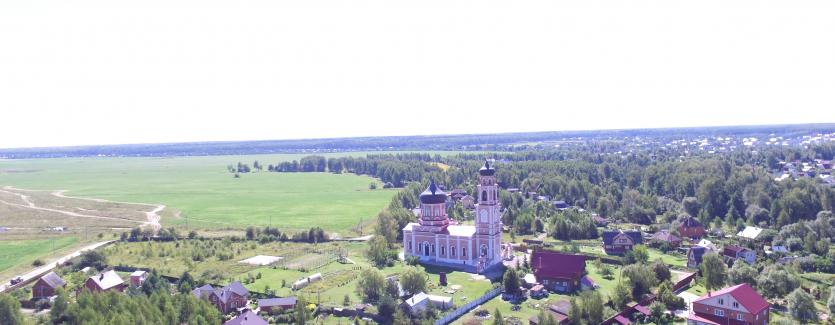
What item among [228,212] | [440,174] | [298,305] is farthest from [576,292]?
[440,174]

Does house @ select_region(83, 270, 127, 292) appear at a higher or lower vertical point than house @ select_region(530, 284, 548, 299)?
higher

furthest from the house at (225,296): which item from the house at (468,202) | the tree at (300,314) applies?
the house at (468,202)

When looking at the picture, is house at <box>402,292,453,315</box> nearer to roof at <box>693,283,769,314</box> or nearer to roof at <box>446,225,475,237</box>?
roof at <box>446,225,475,237</box>

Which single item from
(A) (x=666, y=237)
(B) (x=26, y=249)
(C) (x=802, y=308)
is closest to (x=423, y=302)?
(C) (x=802, y=308)

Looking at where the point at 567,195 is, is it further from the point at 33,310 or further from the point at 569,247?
the point at 33,310

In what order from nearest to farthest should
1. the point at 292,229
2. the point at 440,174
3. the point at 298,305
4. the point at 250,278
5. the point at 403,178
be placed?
1. the point at 298,305
2. the point at 250,278
3. the point at 292,229
4. the point at 440,174
5. the point at 403,178

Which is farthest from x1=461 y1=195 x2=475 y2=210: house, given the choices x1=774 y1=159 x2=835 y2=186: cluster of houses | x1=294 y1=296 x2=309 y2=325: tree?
x1=294 y1=296 x2=309 y2=325: tree
